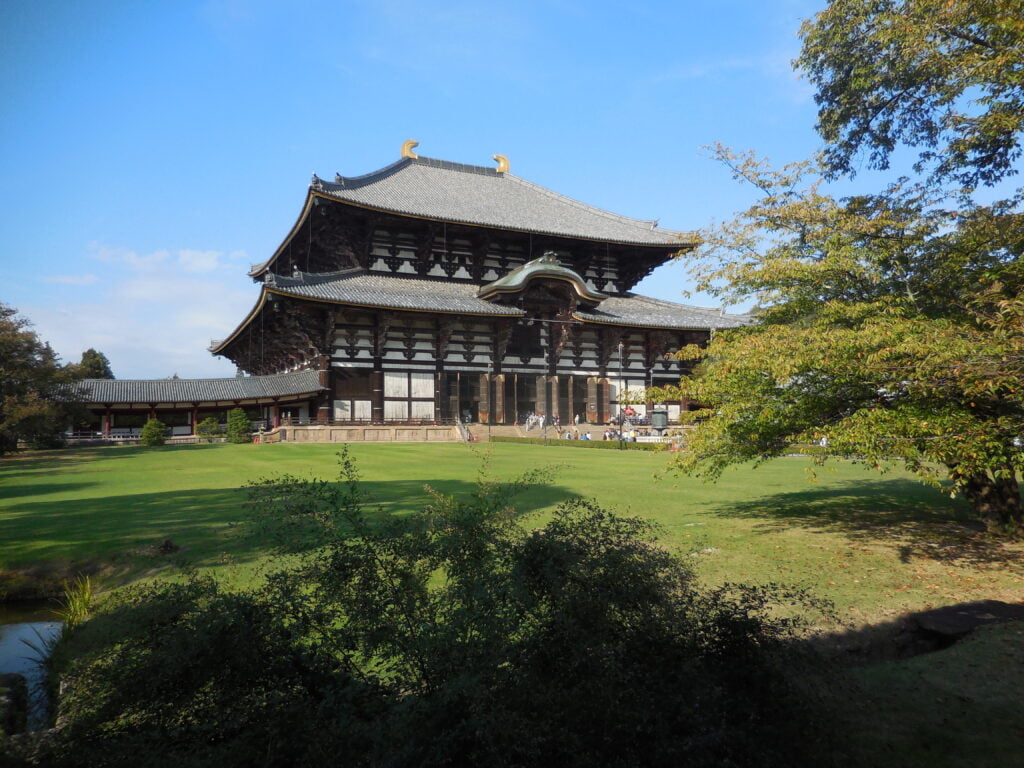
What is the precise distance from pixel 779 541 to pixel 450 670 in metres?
6.11

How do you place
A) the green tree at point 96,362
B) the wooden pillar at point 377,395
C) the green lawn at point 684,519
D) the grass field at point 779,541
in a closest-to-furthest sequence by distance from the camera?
the grass field at point 779,541 < the green lawn at point 684,519 < the wooden pillar at point 377,395 < the green tree at point 96,362

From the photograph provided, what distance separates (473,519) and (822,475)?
14.6 meters

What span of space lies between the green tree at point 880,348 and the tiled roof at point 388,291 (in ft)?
61.2

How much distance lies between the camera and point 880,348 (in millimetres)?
6590

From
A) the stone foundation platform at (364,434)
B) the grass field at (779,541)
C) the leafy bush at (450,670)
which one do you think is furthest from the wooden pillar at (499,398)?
the leafy bush at (450,670)

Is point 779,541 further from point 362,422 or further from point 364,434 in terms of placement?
point 362,422

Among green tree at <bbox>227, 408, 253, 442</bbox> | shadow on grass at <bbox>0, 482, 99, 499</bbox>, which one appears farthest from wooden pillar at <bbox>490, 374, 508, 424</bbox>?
shadow on grass at <bbox>0, 482, 99, 499</bbox>

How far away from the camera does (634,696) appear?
3.02m

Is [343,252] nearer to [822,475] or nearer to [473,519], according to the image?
[822,475]

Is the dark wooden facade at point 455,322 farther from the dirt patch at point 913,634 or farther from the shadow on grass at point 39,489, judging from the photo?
the dirt patch at point 913,634

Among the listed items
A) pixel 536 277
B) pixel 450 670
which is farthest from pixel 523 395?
pixel 450 670

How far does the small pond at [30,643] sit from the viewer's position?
4.35 meters

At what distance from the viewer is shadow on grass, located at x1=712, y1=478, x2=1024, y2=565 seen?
7.37 metres

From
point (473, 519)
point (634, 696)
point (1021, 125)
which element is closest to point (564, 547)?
point (473, 519)
